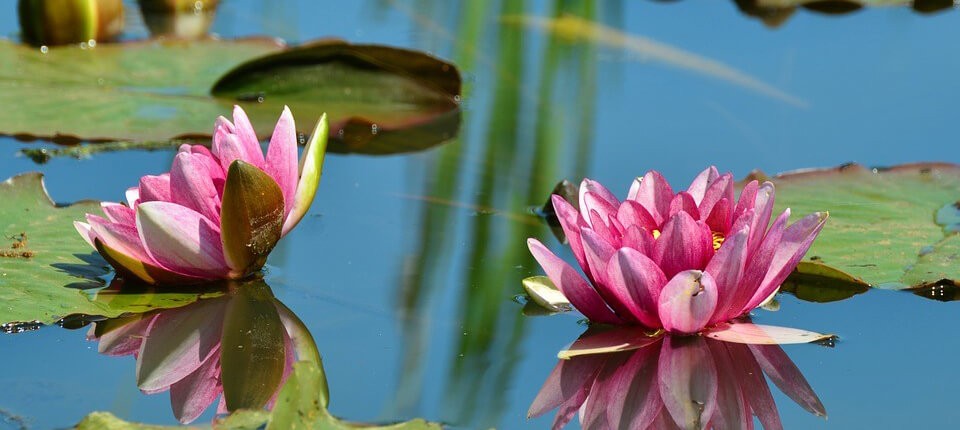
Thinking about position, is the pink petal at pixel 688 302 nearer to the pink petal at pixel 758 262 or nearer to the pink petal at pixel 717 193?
the pink petal at pixel 758 262

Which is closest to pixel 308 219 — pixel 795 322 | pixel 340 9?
pixel 795 322

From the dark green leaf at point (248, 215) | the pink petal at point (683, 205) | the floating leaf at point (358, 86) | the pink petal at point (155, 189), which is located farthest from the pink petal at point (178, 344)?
the floating leaf at point (358, 86)

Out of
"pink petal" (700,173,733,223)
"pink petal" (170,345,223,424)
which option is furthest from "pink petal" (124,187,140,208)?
"pink petal" (700,173,733,223)

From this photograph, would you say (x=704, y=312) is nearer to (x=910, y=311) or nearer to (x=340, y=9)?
(x=910, y=311)

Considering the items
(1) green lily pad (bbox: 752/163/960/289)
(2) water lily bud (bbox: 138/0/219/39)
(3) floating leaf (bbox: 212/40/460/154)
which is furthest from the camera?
(2) water lily bud (bbox: 138/0/219/39)

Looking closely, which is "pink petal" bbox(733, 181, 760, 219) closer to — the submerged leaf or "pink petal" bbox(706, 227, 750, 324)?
"pink petal" bbox(706, 227, 750, 324)

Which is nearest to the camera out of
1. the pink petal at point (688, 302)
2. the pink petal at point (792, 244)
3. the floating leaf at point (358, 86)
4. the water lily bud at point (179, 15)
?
the pink petal at point (688, 302)
